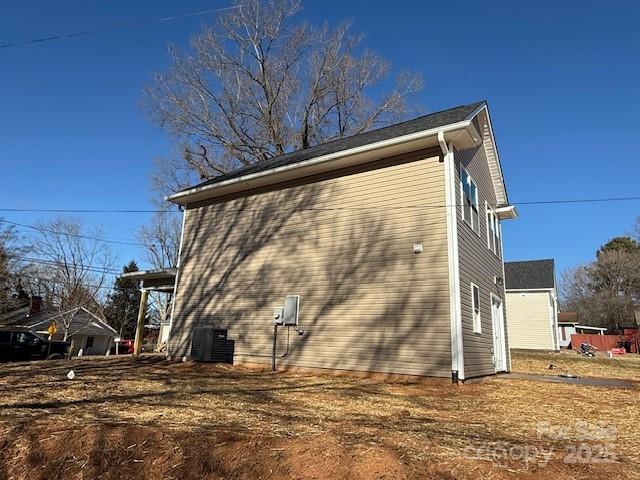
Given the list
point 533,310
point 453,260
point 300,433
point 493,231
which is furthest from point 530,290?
point 300,433

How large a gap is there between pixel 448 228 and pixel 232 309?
6.14 metres

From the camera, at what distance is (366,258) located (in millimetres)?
10016

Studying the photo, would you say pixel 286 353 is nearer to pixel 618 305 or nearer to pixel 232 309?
pixel 232 309

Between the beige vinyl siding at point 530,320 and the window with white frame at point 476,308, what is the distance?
19.4 metres

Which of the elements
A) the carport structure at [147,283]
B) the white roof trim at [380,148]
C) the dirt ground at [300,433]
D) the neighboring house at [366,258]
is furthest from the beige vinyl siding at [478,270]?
the carport structure at [147,283]

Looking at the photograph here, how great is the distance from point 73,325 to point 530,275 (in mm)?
32290

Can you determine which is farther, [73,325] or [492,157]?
[73,325]

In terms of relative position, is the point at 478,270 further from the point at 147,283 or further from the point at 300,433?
the point at 147,283

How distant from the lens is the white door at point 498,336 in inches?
480

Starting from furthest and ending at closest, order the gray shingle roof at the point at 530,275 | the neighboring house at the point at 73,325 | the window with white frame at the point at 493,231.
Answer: the neighboring house at the point at 73,325
the gray shingle roof at the point at 530,275
the window with white frame at the point at 493,231

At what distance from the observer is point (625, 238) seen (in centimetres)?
5069

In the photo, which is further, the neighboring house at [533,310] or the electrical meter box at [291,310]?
the neighboring house at [533,310]

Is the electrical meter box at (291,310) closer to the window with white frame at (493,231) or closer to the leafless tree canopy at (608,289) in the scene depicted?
the window with white frame at (493,231)

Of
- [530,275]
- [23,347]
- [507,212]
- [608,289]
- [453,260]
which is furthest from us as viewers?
[608,289]
